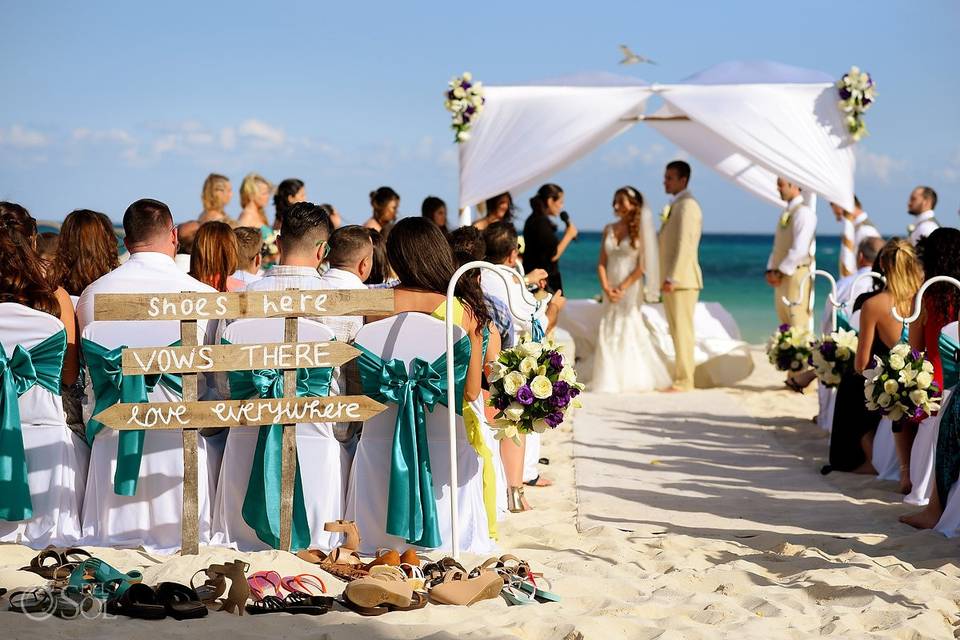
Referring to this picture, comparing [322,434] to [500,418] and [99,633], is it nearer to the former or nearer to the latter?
[500,418]

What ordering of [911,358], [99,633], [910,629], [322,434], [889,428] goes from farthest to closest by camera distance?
[889,428]
[911,358]
[322,434]
[910,629]
[99,633]

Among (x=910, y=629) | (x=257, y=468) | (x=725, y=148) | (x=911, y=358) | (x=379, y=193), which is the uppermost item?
(x=725, y=148)

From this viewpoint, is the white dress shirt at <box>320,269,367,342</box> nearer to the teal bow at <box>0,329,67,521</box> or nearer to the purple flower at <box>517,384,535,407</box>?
the purple flower at <box>517,384,535,407</box>

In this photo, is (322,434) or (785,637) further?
(322,434)

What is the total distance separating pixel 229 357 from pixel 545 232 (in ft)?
20.3

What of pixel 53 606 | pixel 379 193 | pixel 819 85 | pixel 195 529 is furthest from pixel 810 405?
pixel 53 606

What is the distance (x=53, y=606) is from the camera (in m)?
3.66

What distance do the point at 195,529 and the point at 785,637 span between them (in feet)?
7.58

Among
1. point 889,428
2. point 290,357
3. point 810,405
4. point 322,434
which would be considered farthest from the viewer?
point 810,405

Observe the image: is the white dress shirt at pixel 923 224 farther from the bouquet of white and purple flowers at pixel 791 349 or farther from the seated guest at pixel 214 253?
the seated guest at pixel 214 253

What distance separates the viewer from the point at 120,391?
4566 mm

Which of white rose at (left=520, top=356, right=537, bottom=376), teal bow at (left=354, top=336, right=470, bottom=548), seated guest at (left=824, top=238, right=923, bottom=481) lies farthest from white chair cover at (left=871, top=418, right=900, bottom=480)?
teal bow at (left=354, top=336, right=470, bottom=548)

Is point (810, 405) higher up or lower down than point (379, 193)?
lower down

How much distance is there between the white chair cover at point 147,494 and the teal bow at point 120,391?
0.23 feet
